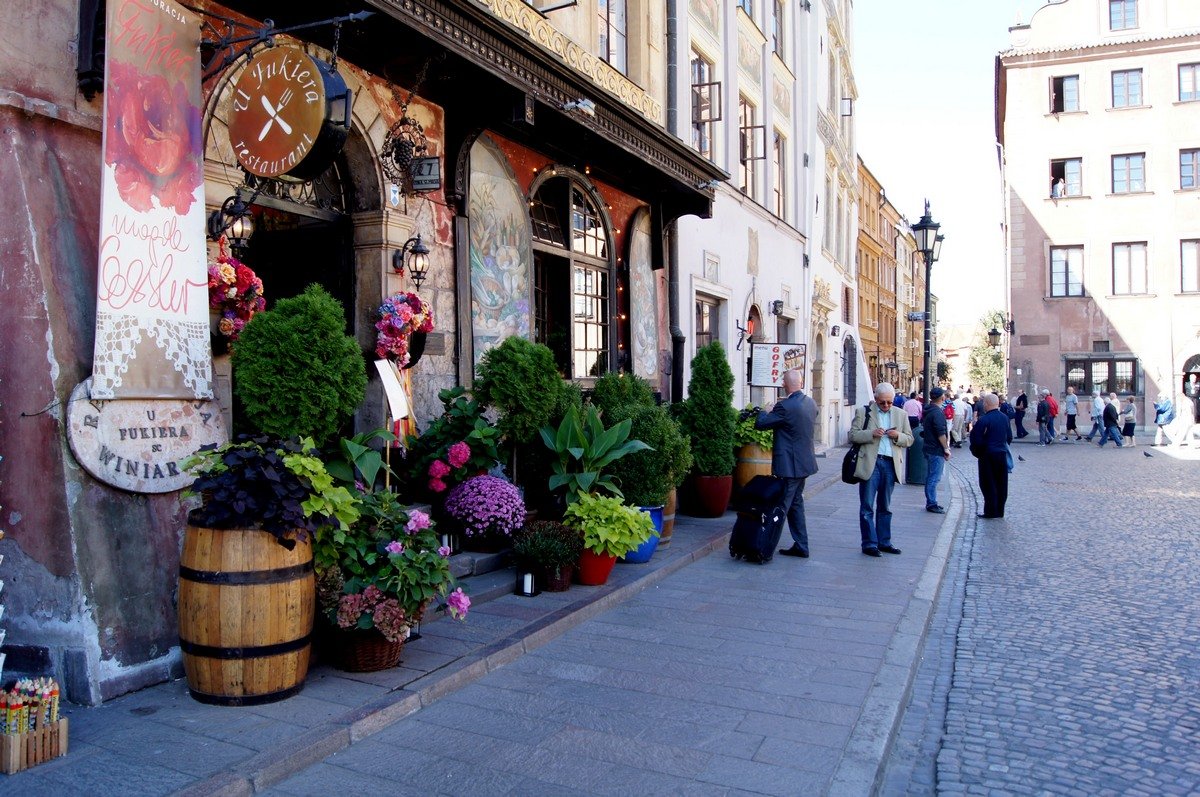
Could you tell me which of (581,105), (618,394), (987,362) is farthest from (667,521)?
(987,362)

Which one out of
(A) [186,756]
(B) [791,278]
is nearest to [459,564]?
(A) [186,756]

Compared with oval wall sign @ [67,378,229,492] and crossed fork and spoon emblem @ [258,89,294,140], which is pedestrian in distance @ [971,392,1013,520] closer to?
crossed fork and spoon emblem @ [258,89,294,140]

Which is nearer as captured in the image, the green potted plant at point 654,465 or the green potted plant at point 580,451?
the green potted plant at point 580,451

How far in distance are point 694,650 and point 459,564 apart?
2.14 meters

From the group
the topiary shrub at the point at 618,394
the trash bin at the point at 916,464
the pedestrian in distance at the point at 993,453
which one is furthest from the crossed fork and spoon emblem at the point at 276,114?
the trash bin at the point at 916,464

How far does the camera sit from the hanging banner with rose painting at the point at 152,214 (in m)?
4.68

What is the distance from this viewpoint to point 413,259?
7.64 metres

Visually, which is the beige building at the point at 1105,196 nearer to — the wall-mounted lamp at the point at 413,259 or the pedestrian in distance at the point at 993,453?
the pedestrian in distance at the point at 993,453

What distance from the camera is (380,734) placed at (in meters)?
4.29

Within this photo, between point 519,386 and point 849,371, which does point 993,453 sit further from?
point 849,371

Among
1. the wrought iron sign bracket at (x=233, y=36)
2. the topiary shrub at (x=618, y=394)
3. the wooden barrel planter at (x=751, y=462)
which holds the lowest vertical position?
the wooden barrel planter at (x=751, y=462)

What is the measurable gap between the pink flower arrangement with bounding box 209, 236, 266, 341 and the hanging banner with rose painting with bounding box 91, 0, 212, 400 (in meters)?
0.26

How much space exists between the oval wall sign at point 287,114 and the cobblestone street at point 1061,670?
459 cm

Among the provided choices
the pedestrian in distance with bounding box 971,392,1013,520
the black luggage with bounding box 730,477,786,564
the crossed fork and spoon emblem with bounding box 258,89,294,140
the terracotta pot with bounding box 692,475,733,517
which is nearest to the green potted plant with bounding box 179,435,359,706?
the crossed fork and spoon emblem with bounding box 258,89,294,140
